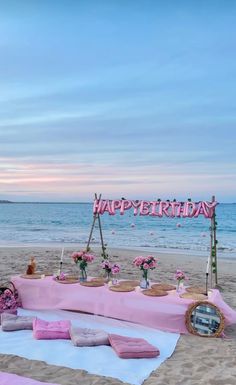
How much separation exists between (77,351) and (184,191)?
82.9 ft

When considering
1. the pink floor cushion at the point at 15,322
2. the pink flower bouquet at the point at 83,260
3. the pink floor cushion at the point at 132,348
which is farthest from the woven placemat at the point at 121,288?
the pink floor cushion at the point at 15,322

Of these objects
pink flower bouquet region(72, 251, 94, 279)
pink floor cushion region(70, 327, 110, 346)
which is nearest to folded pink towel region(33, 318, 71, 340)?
pink floor cushion region(70, 327, 110, 346)

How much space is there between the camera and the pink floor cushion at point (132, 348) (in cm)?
506

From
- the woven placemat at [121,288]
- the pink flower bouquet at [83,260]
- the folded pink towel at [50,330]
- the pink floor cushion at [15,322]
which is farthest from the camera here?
the pink flower bouquet at [83,260]

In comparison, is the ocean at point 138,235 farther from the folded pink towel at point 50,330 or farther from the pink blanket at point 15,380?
the pink blanket at point 15,380

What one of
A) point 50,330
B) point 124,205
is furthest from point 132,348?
point 124,205

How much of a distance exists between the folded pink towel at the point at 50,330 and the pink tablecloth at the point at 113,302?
77cm

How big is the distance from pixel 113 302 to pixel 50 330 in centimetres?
122

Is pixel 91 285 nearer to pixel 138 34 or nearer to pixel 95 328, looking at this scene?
pixel 95 328

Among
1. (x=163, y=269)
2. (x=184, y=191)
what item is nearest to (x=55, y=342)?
(x=163, y=269)

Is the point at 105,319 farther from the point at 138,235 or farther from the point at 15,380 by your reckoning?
the point at 138,235

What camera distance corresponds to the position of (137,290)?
21.8 feet

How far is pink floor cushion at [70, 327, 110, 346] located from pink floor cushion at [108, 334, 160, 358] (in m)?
0.14

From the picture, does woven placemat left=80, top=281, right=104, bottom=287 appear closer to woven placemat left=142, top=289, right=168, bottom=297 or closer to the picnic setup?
the picnic setup
